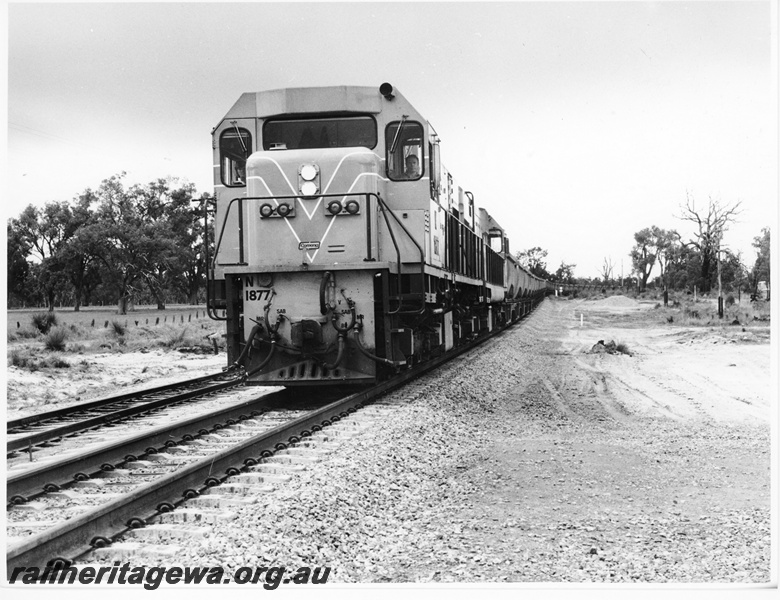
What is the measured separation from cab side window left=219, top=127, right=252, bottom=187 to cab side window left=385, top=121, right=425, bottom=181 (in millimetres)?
1753

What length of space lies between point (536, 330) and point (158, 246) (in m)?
13.5

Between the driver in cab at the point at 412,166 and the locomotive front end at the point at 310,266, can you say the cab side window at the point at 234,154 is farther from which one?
the driver in cab at the point at 412,166

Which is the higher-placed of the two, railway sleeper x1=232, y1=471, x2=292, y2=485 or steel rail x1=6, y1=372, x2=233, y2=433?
railway sleeper x1=232, y1=471, x2=292, y2=485

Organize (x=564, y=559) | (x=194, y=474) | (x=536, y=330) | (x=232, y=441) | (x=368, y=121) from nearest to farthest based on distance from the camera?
(x=564, y=559), (x=194, y=474), (x=232, y=441), (x=368, y=121), (x=536, y=330)

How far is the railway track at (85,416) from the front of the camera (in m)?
6.75

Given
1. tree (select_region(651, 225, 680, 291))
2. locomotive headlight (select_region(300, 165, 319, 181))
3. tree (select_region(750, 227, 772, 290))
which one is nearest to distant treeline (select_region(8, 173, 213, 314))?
locomotive headlight (select_region(300, 165, 319, 181))

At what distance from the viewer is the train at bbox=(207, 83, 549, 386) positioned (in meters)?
8.12

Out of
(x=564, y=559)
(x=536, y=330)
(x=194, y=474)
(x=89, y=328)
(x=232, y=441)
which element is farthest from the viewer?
(x=536, y=330)

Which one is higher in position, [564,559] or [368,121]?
[368,121]

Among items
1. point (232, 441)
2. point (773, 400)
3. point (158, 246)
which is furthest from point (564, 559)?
point (158, 246)

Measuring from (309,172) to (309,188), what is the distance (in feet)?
0.61

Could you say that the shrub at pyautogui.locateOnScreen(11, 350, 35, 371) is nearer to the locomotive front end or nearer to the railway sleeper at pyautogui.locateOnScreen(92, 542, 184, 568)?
the locomotive front end

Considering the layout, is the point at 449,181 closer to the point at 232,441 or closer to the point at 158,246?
the point at 232,441

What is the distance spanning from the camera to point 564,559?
3918 millimetres
